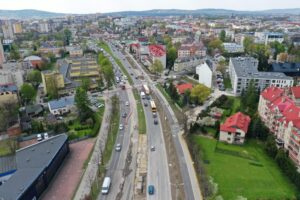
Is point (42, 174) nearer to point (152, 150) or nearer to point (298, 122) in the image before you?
point (152, 150)

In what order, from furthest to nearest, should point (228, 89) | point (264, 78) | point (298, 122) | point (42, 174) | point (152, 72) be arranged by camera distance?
point (152, 72) → point (228, 89) → point (264, 78) → point (298, 122) → point (42, 174)

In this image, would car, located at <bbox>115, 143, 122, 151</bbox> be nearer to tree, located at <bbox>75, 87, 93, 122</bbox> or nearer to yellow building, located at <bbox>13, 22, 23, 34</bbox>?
tree, located at <bbox>75, 87, 93, 122</bbox>

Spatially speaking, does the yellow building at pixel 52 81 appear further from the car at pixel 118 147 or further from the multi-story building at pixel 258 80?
the multi-story building at pixel 258 80

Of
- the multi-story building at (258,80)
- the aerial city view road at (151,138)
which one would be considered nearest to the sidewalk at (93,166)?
the aerial city view road at (151,138)

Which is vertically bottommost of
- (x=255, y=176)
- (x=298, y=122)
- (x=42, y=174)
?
(x=255, y=176)

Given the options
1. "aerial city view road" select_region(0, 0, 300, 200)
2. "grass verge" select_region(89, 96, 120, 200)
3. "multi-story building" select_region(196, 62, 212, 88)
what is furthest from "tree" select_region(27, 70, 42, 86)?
"multi-story building" select_region(196, 62, 212, 88)

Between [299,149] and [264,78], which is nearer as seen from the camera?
[299,149]

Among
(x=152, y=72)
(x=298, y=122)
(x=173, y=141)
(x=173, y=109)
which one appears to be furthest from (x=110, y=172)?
(x=152, y=72)
